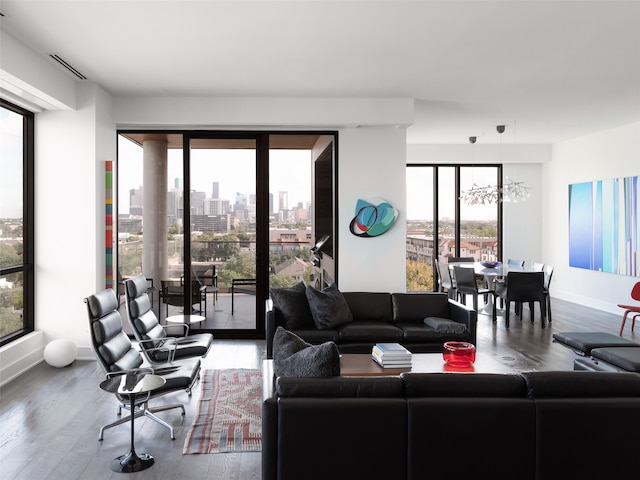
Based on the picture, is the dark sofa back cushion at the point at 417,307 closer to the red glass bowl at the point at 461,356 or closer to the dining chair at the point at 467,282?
the red glass bowl at the point at 461,356

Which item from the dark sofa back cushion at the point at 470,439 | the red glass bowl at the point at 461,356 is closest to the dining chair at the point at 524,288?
the red glass bowl at the point at 461,356

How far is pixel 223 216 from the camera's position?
7172 mm

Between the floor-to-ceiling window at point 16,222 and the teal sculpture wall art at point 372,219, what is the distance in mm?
3680

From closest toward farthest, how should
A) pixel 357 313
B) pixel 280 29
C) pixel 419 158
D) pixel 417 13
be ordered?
1. pixel 417 13
2. pixel 280 29
3. pixel 357 313
4. pixel 419 158

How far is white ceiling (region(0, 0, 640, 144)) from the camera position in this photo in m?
3.97

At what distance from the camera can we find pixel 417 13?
4.02 m

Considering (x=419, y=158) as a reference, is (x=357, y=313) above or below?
below

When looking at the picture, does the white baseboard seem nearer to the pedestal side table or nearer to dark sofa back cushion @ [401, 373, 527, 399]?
the pedestal side table

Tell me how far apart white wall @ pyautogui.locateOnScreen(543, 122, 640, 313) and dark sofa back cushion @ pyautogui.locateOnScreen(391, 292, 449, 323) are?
4.22m

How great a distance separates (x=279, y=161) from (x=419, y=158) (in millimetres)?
4534

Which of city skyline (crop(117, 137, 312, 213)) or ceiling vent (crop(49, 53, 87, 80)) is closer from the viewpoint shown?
ceiling vent (crop(49, 53, 87, 80))

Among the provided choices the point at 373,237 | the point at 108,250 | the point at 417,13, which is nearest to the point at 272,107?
the point at 373,237

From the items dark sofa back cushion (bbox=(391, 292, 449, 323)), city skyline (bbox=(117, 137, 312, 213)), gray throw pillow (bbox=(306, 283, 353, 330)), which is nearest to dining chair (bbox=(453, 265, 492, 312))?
dark sofa back cushion (bbox=(391, 292, 449, 323))

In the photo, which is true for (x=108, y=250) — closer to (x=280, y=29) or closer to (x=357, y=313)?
(x=357, y=313)
